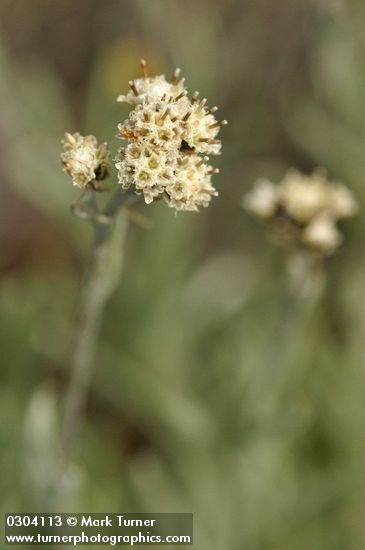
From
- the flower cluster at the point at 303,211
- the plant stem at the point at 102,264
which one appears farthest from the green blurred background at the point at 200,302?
the plant stem at the point at 102,264

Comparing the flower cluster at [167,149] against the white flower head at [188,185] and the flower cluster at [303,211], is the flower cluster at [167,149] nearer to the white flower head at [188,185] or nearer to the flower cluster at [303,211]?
the white flower head at [188,185]

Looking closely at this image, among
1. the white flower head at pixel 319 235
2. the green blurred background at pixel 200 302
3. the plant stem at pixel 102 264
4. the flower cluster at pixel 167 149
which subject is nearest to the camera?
the flower cluster at pixel 167 149

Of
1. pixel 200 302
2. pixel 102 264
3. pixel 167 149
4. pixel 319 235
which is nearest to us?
pixel 167 149

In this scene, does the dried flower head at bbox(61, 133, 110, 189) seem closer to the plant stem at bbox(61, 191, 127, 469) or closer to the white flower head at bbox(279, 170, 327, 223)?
the plant stem at bbox(61, 191, 127, 469)

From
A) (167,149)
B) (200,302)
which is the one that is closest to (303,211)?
(167,149)

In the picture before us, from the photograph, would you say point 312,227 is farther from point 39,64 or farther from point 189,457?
point 39,64

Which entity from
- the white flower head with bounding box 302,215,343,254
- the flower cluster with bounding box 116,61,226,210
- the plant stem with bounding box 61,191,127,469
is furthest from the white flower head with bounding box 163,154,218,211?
the white flower head with bounding box 302,215,343,254

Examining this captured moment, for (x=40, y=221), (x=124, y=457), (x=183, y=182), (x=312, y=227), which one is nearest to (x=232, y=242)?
(x=40, y=221)

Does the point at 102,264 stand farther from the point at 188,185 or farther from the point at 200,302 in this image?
the point at 200,302
